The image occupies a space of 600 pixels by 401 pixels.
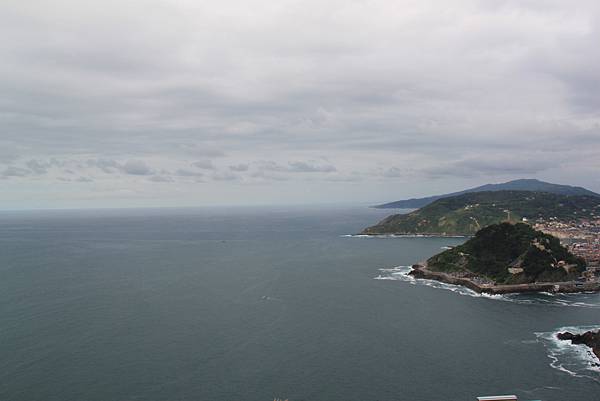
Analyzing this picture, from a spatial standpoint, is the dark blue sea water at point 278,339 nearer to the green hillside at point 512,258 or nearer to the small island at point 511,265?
the small island at point 511,265

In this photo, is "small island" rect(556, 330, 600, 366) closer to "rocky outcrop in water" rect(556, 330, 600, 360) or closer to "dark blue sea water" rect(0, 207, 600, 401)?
"rocky outcrop in water" rect(556, 330, 600, 360)

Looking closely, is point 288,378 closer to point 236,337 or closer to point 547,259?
point 236,337

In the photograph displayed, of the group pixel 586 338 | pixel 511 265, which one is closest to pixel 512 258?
pixel 511 265

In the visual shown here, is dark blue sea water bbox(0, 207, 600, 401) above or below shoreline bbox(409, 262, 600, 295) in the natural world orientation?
below

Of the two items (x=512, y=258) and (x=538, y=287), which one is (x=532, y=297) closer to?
(x=538, y=287)

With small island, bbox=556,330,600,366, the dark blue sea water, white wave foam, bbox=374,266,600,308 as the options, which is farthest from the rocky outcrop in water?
white wave foam, bbox=374,266,600,308

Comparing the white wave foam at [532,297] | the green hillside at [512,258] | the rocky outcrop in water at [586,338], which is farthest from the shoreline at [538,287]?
the rocky outcrop in water at [586,338]
